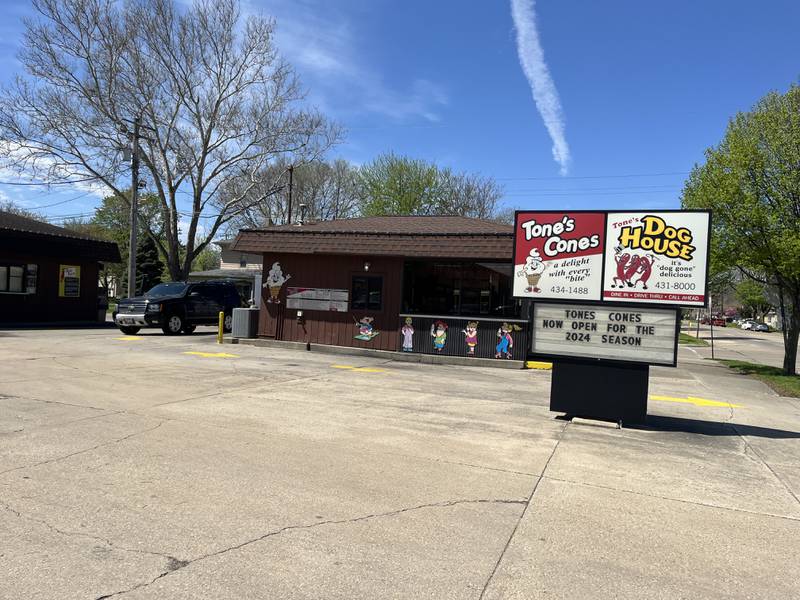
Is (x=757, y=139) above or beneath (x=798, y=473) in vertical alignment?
above

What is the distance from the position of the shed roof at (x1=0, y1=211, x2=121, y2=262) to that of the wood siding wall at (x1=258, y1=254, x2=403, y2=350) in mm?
12109

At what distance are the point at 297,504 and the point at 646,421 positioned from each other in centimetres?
644

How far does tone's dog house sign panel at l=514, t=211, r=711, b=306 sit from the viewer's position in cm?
Answer: 845

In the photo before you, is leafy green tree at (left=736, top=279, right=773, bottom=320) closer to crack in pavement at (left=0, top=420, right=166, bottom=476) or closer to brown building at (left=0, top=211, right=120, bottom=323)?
brown building at (left=0, top=211, right=120, bottom=323)

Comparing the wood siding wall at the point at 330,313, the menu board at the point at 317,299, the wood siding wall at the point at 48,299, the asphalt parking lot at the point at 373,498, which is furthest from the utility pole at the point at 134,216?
the asphalt parking lot at the point at 373,498

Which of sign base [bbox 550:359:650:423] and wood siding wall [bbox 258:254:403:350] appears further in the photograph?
wood siding wall [bbox 258:254:403:350]

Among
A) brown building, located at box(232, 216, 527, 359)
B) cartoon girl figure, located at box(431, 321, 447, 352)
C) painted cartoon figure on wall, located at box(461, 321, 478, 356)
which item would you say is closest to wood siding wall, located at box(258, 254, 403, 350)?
brown building, located at box(232, 216, 527, 359)

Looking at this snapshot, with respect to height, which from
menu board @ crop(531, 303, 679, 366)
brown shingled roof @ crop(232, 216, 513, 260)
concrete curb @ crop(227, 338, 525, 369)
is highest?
brown shingled roof @ crop(232, 216, 513, 260)

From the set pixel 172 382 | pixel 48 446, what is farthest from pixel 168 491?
pixel 172 382

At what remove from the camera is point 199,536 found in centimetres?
418

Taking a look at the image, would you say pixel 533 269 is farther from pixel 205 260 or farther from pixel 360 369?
pixel 205 260

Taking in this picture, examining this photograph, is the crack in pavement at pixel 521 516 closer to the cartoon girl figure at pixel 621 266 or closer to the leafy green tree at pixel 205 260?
the cartoon girl figure at pixel 621 266

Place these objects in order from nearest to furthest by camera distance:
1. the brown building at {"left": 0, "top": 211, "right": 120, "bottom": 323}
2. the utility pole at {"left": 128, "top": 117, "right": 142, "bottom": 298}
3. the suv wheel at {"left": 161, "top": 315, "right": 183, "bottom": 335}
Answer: the suv wheel at {"left": 161, "top": 315, "right": 183, "bottom": 335} < the brown building at {"left": 0, "top": 211, "right": 120, "bottom": 323} < the utility pole at {"left": 128, "top": 117, "right": 142, "bottom": 298}

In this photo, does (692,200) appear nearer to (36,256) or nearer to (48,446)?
(48,446)
